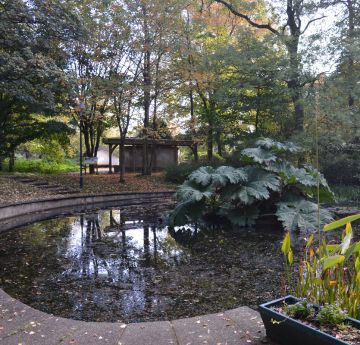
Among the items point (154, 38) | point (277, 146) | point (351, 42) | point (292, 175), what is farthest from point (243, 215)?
point (154, 38)

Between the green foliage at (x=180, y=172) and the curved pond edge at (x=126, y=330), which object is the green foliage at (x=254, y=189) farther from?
the green foliage at (x=180, y=172)

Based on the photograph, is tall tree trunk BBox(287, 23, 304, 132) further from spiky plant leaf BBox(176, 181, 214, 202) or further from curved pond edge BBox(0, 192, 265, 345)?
curved pond edge BBox(0, 192, 265, 345)

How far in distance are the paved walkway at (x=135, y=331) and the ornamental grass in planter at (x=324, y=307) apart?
31 cm

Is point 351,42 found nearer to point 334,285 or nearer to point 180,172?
point 180,172

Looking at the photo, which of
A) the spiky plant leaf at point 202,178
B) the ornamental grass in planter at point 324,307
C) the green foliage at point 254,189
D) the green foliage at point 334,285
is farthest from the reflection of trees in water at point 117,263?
the green foliage at point 334,285

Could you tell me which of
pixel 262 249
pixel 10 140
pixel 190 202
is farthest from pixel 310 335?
pixel 10 140

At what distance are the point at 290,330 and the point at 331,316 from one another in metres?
0.27

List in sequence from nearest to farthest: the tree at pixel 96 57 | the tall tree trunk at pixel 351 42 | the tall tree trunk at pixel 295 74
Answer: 1. the tall tree trunk at pixel 351 42
2. the tall tree trunk at pixel 295 74
3. the tree at pixel 96 57

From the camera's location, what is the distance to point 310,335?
199cm

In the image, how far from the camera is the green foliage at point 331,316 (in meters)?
2.01

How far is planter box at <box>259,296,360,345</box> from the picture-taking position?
193 centimetres

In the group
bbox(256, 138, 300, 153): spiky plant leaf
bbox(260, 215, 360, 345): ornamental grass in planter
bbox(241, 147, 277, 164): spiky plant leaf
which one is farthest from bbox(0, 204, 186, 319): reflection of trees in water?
bbox(256, 138, 300, 153): spiky plant leaf

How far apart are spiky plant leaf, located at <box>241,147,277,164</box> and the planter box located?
5285 millimetres

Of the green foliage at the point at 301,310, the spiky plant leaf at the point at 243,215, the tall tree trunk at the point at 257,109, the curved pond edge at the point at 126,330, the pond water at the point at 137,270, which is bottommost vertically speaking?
the pond water at the point at 137,270
